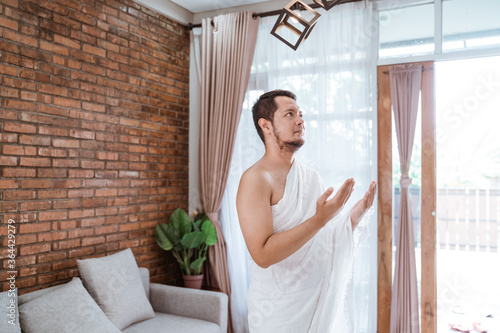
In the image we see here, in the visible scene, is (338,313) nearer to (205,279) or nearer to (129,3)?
(205,279)

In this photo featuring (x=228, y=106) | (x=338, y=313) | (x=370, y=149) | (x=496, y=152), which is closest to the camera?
(x=338, y=313)

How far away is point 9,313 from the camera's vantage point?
7.56 ft

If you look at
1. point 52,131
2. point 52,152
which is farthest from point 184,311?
point 52,131

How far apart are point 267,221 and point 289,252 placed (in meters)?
0.15

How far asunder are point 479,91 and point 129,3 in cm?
284

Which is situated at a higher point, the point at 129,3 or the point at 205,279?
the point at 129,3

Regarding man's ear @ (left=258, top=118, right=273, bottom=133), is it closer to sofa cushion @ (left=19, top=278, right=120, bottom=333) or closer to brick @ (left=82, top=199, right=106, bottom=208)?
sofa cushion @ (left=19, top=278, right=120, bottom=333)

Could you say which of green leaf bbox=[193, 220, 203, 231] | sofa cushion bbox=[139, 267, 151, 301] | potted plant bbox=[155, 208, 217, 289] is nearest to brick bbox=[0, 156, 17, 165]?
sofa cushion bbox=[139, 267, 151, 301]

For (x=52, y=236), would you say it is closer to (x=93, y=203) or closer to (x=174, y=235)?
(x=93, y=203)

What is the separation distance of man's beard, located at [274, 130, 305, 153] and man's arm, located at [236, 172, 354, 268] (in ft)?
0.62

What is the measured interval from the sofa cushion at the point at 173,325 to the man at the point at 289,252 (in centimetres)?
124

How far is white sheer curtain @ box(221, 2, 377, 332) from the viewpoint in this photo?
3527 mm

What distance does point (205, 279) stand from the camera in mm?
4137

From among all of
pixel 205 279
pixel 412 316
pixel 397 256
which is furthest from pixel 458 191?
pixel 205 279
